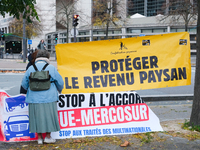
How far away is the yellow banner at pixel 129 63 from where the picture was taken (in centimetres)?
490

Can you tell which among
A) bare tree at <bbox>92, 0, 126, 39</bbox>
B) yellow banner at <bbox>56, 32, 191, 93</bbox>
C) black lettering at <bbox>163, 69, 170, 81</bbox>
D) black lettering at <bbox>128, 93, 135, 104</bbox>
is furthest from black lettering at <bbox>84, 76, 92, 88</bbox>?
bare tree at <bbox>92, 0, 126, 39</bbox>

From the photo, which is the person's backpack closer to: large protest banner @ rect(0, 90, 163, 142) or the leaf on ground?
large protest banner @ rect(0, 90, 163, 142)

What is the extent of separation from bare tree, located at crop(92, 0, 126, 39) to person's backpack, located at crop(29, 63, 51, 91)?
118ft

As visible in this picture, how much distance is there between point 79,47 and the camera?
16.1 feet

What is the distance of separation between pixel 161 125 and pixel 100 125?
1.35 metres

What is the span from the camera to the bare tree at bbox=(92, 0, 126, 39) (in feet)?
129

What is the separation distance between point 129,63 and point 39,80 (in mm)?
1826

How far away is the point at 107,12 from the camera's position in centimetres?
4197

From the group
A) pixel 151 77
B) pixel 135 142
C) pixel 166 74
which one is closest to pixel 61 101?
pixel 135 142

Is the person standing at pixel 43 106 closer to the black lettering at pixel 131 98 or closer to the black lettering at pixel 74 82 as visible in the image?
the black lettering at pixel 74 82

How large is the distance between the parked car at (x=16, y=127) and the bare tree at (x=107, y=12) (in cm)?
3580

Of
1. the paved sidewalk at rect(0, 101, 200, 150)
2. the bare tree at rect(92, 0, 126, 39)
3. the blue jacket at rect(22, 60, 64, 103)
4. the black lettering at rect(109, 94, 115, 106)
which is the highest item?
the bare tree at rect(92, 0, 126, 39)

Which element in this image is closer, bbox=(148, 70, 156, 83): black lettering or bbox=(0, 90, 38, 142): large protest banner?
bbox=(0, 90, 38, 142): large protest banner

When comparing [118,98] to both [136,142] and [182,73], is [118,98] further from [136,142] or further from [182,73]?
[182,73]
